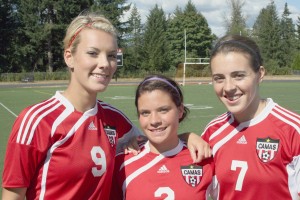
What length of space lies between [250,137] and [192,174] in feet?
1.41

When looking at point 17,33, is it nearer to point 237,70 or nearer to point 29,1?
point 29,1

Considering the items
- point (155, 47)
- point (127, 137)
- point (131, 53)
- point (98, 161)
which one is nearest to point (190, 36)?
point (155, 47)

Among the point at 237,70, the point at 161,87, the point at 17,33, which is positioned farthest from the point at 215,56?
the point at 17,33

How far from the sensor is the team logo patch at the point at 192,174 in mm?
2715

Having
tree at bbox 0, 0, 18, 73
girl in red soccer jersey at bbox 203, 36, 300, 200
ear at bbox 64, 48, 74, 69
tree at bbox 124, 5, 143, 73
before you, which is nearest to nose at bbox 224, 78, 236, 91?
girl in red soccer jersey at bbox 203, 36, 300, 200

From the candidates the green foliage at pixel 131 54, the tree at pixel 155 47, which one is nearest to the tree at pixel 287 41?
the tree at pixel 155 47

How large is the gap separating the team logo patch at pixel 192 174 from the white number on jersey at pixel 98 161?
50 centimetres

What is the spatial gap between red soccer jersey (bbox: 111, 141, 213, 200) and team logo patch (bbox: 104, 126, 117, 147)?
0.14 meters

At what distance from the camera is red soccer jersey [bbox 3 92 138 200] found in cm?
236

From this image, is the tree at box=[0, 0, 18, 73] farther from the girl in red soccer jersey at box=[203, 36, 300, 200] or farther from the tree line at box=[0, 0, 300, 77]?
the girl in red soccer jersey at box=[203, 36, 300, 200]

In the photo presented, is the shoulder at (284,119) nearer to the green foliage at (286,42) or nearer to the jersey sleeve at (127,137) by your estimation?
the jersey sleeve at (127,137)

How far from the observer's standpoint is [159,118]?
269 cm

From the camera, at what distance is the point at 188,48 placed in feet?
216

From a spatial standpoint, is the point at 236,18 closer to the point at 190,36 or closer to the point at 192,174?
the point at 190,36
